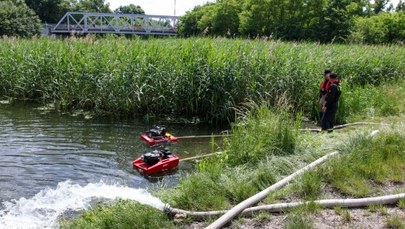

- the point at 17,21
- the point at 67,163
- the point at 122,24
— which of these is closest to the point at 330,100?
the point at 67,163

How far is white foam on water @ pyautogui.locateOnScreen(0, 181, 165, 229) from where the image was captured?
191 inches

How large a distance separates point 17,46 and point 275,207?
40.7ft

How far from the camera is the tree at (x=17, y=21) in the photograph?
45.2m

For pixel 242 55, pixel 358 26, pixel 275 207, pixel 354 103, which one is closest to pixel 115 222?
pixel 275 207

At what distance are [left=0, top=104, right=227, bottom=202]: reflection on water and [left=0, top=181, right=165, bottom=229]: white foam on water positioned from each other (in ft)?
1.03

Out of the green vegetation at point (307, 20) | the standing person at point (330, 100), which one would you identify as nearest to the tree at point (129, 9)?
the green vegetation at point (307, 20)

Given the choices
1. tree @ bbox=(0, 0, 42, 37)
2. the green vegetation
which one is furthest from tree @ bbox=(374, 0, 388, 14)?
tree @ bbox=(0, 0, 42, 37)

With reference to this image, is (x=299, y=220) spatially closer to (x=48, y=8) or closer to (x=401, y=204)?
(x=401, y=204)

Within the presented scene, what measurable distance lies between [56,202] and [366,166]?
4293 mm

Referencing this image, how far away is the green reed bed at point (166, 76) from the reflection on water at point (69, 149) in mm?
723

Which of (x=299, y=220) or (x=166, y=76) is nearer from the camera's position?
(x=299, y=220)

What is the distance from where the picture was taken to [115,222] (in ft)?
13.6

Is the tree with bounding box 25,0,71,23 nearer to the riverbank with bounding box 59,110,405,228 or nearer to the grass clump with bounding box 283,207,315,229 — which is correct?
the riverbank with bounding box 59,110,405,228

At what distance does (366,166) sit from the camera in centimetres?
520
